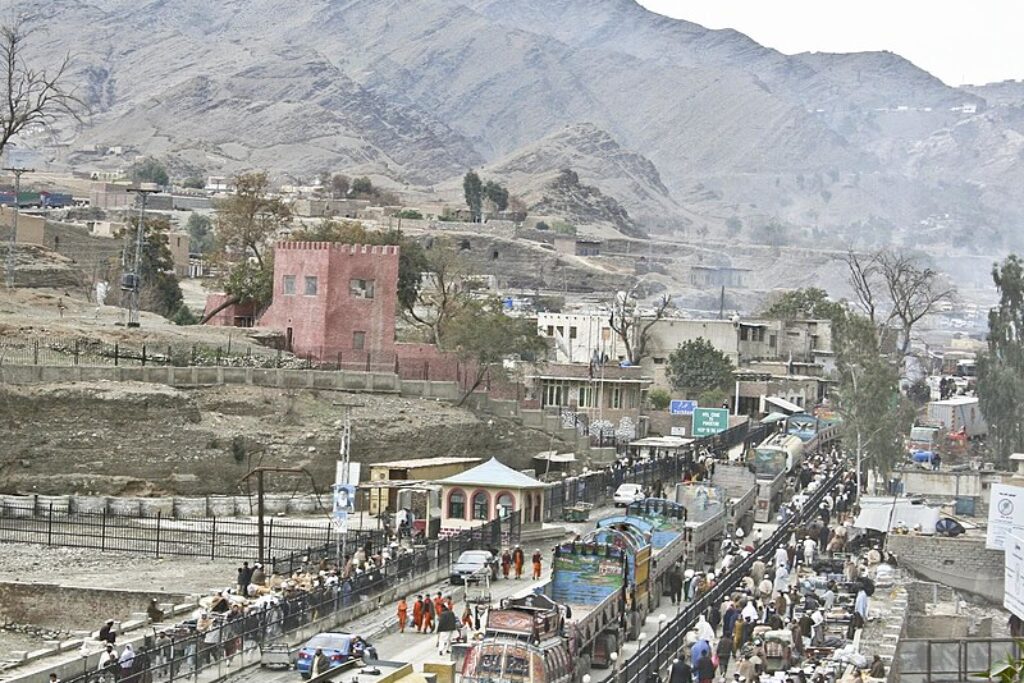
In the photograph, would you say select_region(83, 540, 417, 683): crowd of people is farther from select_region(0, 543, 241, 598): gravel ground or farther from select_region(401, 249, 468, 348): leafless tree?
select_region(401, 249, 468, 348): leafless tree

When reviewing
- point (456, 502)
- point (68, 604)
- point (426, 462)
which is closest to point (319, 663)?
point (68, 604)

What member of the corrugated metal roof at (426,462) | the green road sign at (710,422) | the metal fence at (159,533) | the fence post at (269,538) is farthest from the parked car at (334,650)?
the green road sign at (710,422)

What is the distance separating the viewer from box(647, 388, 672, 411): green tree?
9223cm

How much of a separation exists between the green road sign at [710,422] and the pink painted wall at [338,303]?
1538 centimetres

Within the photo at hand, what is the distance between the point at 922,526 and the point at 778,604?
15200 mm

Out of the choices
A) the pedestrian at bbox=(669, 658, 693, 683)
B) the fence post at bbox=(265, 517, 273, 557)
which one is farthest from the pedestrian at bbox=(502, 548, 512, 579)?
the pedestrian at bbox=(669, 658, 693, 683)

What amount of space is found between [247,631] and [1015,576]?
17.7m

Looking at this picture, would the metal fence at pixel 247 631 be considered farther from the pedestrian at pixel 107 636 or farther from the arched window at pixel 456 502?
the arched window at pixel 456 502

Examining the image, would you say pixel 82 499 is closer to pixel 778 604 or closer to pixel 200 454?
pixel 200 454

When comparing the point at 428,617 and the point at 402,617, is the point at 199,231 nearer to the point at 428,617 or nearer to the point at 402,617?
the point at 402,617

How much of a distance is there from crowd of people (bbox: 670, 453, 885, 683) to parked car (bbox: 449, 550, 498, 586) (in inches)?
156

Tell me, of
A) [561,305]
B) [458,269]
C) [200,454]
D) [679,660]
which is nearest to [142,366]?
[200,454]

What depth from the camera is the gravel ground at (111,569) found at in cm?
4300

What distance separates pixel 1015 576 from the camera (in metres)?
42.8
